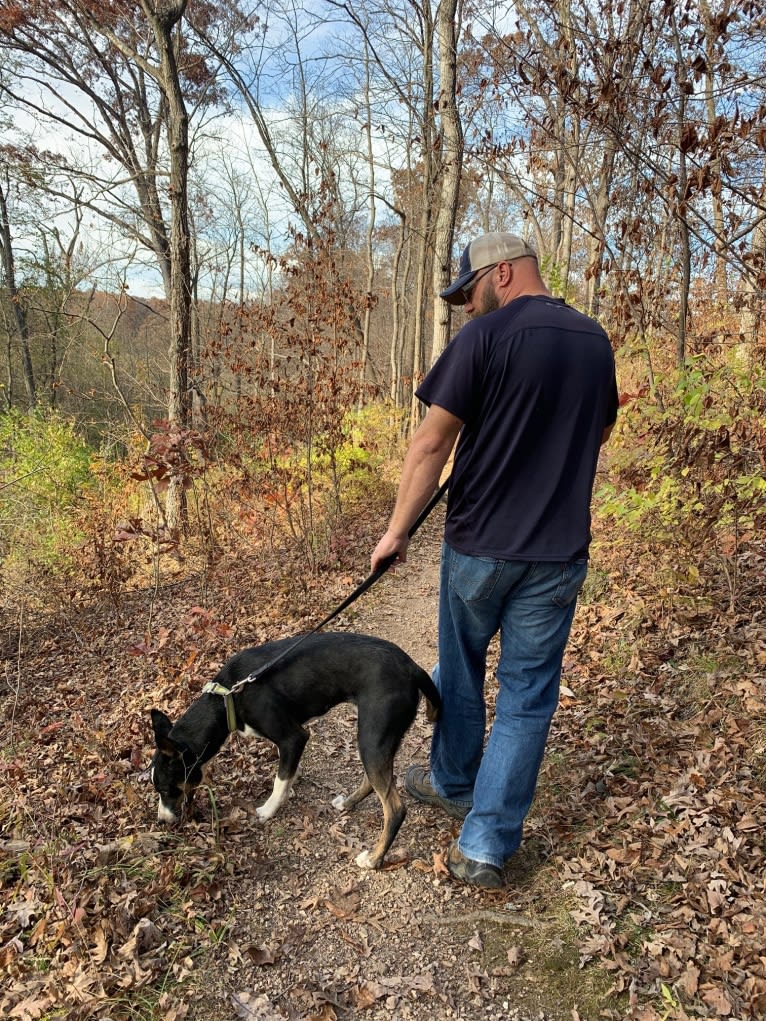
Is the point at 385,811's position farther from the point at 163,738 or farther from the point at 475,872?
the point at 163,738

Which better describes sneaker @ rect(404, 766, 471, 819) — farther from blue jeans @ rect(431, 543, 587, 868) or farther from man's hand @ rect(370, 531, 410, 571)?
man's hand @ rect(370, 531, 410, 571)

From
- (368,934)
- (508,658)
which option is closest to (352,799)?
(368,934)

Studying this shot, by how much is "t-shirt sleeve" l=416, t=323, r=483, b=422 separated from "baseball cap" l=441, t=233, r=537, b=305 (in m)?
0.30

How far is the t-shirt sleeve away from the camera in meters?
2.30

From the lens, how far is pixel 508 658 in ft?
8.72

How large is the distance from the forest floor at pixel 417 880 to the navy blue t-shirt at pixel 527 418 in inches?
58.3

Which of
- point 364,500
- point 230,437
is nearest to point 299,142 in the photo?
point 364,500

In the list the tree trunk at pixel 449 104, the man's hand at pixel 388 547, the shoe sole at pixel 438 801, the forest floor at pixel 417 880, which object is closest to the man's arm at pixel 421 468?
the man's hand at pixel 388 547

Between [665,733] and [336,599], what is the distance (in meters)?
3.86

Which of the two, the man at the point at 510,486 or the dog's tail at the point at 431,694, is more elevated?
the man at the point at 510,486

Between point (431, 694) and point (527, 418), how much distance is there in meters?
1.48

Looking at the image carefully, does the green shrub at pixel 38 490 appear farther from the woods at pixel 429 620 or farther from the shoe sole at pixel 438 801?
Result: the shoe sole at pixel 438 801

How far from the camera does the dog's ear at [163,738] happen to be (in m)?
2.95

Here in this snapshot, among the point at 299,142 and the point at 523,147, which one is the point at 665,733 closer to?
the point at 523,147
